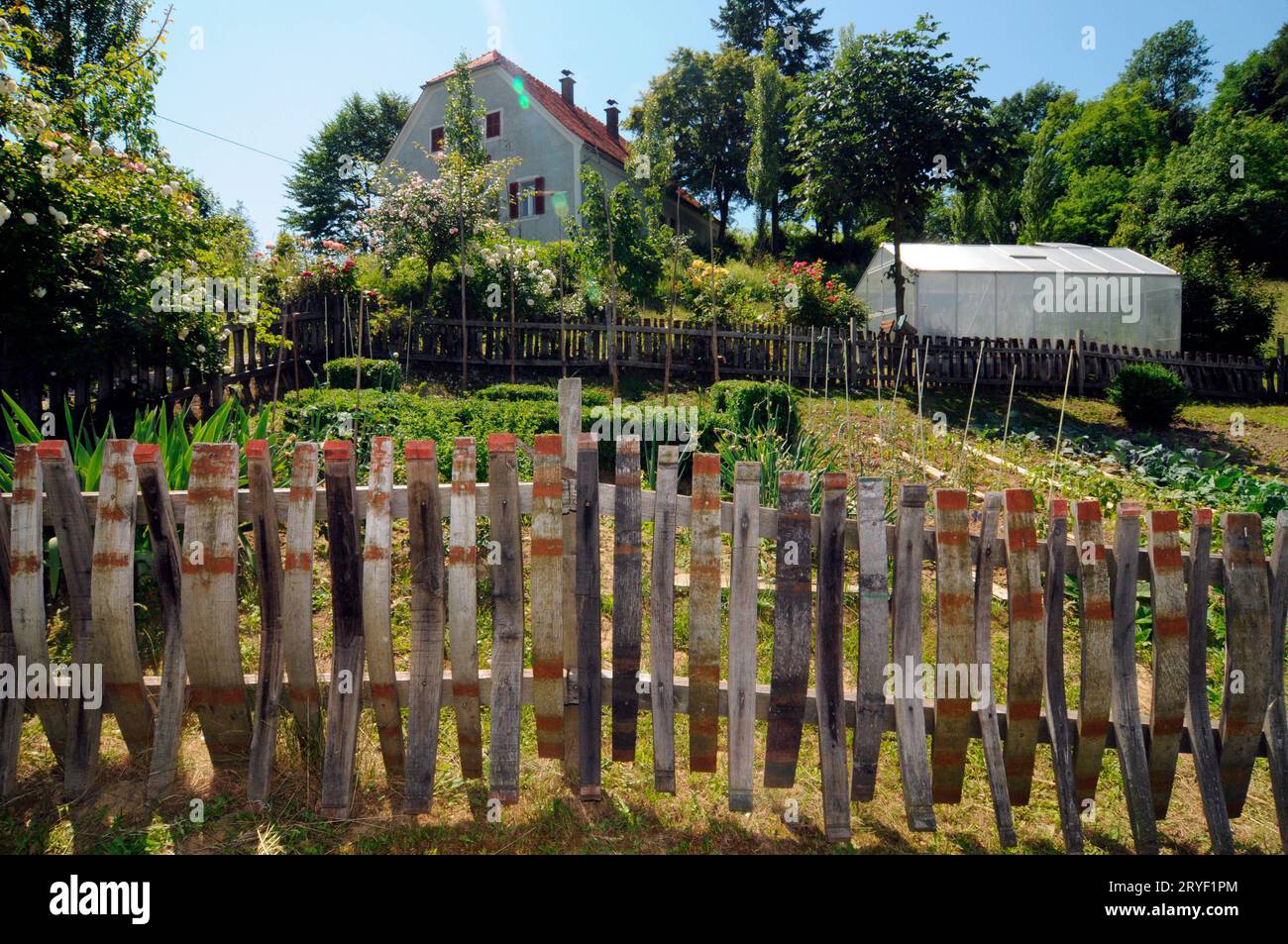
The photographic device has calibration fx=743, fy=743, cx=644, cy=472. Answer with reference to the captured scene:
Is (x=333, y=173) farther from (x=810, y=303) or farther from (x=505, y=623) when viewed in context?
(x=505, y=623)

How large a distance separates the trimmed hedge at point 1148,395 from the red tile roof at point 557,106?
17850mm

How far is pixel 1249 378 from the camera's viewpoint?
14.2 metres

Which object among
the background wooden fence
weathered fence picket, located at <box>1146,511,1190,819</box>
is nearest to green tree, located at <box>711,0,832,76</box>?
the background wooden fence

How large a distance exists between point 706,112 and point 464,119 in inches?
619

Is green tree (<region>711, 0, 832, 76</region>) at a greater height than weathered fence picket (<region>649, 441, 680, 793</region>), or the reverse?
green tree (<region>711, 0, 832, 76</region>)

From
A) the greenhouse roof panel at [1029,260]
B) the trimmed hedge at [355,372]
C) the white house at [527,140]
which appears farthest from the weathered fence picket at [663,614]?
the white house at [527,140]

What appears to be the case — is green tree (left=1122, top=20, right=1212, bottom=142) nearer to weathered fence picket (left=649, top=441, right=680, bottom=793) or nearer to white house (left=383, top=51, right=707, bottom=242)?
white house (left=383, top=51, right=707, bottom=242)

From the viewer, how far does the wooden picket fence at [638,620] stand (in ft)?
8.80

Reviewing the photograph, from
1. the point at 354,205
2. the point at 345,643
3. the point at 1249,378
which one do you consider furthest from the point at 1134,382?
the point at 354,205

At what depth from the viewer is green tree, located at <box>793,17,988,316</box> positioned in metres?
12.5

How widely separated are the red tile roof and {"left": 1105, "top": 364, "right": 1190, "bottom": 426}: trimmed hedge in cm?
1785

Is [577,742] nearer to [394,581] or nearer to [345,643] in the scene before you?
[345,643]

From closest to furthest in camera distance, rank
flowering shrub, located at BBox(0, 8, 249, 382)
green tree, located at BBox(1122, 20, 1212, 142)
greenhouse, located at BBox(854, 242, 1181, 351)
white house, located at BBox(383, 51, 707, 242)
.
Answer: flowering shrub, located at BBox(0, 8, 249, 382)
greenhouse, located at BBox(854, 242, 1181, 351)
white house, located at BBox(383, 51, 707, 242)
green tree, located at BBox(1122, 20, 1212, 142)
